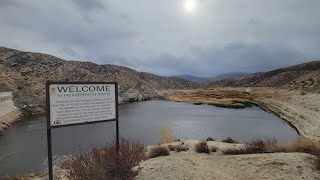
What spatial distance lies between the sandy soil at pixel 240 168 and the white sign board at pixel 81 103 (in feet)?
7.55

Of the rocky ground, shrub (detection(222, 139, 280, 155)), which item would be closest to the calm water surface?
shrub (detection(222, 139, 280, 155))

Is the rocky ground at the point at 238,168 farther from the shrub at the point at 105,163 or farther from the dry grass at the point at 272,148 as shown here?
the dry grass at the point at 272,148

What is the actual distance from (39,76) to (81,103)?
9518 cm

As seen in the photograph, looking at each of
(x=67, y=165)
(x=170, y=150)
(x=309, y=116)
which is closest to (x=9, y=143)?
(x=170, y=150)

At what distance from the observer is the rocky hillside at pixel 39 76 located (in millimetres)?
68381

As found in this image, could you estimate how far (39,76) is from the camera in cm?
10119

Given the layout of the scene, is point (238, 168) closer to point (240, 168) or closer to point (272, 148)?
point (240, 168)

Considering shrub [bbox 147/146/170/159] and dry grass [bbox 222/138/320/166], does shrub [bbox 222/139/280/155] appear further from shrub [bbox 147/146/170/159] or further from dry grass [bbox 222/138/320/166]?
shrub [bbox 147/146/170/159]

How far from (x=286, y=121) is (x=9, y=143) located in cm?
2809

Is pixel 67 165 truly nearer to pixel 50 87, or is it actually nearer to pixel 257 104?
pixel 50 87

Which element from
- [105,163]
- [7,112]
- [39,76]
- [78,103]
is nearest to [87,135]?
[7,112]

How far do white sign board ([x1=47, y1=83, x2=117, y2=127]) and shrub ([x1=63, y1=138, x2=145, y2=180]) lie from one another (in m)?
0.95

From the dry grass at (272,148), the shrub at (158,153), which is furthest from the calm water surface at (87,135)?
the dry grass at (272,148)

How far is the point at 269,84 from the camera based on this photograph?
16712 centimetres
